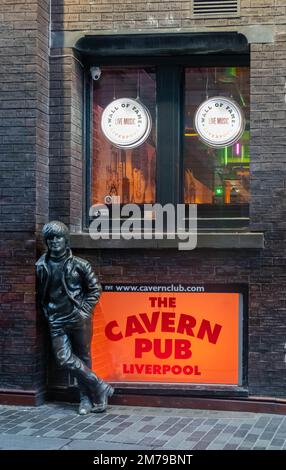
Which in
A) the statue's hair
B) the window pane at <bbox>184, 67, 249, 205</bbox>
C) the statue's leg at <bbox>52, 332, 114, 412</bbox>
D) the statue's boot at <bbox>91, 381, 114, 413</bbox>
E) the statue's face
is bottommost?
the statue's boot at <bbox>91, 381, 114, 413</bbox>

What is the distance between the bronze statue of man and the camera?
24.0ft

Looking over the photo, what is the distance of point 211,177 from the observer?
8125 mm

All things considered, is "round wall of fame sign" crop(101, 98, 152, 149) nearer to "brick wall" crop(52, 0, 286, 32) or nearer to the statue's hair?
"brick wall" crop(52, 0, 286, 32)

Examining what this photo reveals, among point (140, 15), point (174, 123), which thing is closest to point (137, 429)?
point (174, 123)

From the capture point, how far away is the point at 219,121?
8.08 meters

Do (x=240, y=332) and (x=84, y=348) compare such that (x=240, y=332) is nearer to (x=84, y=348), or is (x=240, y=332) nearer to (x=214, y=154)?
(x=84, y=348)

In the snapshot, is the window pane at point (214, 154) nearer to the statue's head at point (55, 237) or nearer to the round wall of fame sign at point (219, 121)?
the round wall of fame sign at point (219, 121)

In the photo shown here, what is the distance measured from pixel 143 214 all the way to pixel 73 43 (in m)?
2.34

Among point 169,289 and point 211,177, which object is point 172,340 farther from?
point 211,177

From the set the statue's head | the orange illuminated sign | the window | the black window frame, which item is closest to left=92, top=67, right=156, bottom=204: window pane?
the window

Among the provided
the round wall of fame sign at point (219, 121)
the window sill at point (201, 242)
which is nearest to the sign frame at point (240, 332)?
the window sill at point (201, 242)

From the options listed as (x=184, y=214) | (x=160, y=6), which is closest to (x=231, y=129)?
(x=184, y=214)

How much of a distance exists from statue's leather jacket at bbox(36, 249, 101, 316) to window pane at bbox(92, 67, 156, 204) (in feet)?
4.24
